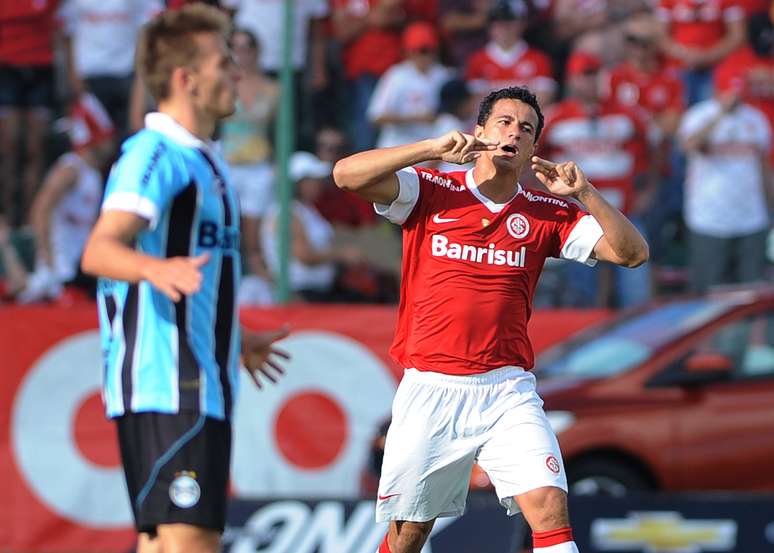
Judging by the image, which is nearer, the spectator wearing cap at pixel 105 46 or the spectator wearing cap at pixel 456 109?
the spectator wearing cap at pixel 105 46

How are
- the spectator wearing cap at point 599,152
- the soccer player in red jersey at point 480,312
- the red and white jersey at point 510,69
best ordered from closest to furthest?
the soccer player in red jersey at point 480,312
the spectator wearing cap at point 599,152
the red and white jersey at point 510,69

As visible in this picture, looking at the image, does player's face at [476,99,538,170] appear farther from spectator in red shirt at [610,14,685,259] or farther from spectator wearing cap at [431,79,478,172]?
spectator in red shirt at [610,14,685,259]

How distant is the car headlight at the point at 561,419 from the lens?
33.5ft

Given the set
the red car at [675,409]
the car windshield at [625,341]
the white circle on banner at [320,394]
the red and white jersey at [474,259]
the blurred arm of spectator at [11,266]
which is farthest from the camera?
the blurred arm of spectator at [11,266]

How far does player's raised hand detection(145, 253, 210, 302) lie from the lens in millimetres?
4641

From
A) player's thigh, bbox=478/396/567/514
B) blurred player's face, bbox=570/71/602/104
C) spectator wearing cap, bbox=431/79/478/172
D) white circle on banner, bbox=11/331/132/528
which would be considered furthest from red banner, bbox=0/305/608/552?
player's thigh, bbox=478/396/567/514

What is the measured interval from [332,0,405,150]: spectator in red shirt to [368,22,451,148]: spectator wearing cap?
166 mm

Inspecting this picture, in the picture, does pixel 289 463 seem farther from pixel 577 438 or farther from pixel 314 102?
pixel 314 102

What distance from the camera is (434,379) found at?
6098mm

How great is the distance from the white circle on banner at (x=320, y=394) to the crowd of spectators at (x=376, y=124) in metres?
0.79

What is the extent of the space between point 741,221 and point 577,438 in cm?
304

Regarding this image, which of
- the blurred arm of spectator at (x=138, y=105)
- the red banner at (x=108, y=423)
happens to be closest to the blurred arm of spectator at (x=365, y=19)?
the blurred arm of spectator at (x=138, y=105)

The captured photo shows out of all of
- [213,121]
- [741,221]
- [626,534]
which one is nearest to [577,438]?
[626,534]

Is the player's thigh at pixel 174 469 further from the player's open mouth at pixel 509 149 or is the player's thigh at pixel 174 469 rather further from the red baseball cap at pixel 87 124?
the red baseball cap at pixel 87 124
